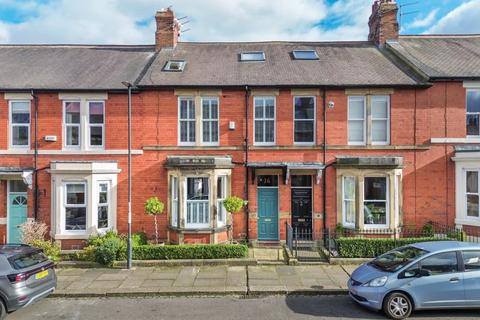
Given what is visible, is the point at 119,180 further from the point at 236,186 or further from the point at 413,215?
the point at 413,215

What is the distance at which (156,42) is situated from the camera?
1736 cm

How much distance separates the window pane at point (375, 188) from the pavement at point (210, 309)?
5.54m

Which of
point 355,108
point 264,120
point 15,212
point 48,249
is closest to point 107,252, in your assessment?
point 48,249

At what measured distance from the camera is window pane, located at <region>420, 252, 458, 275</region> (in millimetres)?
7559

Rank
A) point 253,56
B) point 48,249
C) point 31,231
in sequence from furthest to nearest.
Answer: point 253,56, point 31,231, point 48,249

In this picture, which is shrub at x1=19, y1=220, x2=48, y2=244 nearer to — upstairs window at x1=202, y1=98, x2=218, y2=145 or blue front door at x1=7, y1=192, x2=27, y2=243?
blue front door at x1=7, y1=192, x2=27, y2=243

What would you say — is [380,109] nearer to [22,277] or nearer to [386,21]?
[386,21]

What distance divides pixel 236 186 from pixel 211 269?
3.83 metres

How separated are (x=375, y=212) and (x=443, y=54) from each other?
8.24 metres

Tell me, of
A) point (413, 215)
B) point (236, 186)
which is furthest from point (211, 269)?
point (413, 215)

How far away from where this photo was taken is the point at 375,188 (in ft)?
44.4

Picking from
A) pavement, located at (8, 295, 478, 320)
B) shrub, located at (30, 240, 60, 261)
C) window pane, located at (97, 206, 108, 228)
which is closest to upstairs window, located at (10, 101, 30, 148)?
window pane, located at (97, 206, 108, 228)

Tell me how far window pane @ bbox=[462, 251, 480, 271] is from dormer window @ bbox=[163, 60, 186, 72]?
39.5 feet

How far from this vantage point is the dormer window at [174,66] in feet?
49.1
